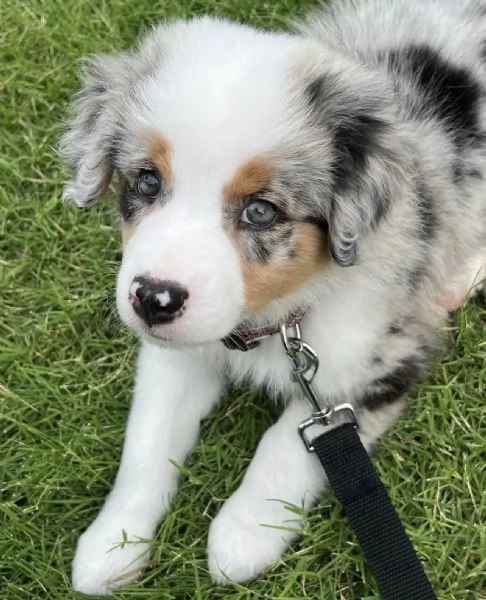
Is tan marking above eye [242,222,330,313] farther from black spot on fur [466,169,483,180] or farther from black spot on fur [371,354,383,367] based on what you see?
black spot on fur [466,169,483,180]

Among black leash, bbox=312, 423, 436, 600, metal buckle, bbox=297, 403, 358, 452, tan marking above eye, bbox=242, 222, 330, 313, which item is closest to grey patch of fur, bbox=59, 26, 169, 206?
tan marking above eye, bbox=242, 222, 330, 313

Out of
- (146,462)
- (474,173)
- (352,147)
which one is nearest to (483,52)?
(474,173)

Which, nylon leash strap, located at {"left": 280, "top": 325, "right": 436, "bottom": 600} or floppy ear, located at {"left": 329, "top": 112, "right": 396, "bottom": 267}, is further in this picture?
nylon leash strap, located at {"left": 280, "top": 325, "right": 436, "bottom": 600}

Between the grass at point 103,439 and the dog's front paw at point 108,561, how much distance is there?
0.17ft

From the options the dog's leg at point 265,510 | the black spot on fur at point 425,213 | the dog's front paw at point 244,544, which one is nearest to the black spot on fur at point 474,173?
the black spot on fur at point 425,213

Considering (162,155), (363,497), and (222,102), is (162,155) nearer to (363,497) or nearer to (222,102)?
(222,102)

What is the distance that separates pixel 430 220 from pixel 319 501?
1.13m

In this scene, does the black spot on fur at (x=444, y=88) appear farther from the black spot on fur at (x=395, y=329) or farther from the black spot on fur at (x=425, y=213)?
the black spot on fur at (x=395, y=329)

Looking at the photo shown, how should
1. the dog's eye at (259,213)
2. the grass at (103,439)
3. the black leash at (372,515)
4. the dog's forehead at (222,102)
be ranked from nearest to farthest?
the dog's forehead at (222,102) < the dog's eye at (259,213) < the black leash at (372,515) < the grass at (103,439)

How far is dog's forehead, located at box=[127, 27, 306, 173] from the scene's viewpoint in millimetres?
2197

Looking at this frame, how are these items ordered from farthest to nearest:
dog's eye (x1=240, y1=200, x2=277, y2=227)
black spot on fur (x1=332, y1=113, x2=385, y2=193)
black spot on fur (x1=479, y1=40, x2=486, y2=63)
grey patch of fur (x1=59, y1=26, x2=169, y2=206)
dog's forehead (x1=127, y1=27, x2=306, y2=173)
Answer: black spot on fur (x1=479, y1=40, x2=486, y2=63), grey patch of fur (x1=59, y1=26, x2=169, y2=206), black spot on fur (x1=332, y1=113, x2=385, y2=193), dog's eye (x1=240, y1=200, x2=277, y2=227), dog's forehead (x1=127, y1=27, x2=306, y2=173)

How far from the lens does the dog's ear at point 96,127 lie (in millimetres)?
2633

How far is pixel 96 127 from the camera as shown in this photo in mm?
2672

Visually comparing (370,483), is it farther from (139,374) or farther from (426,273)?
(139,374)
